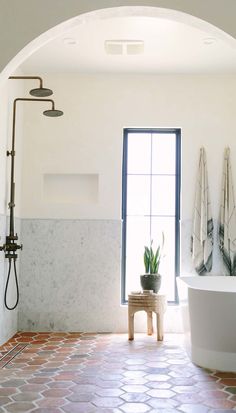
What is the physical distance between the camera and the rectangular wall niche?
5.84 m

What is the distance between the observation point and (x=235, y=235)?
18.2ft

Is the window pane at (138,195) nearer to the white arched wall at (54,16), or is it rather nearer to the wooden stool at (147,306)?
the wooden stool at (147,306)

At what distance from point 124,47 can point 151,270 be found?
94.2 inches

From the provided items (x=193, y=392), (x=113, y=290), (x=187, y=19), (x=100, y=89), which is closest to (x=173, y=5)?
(x=187, y=19)

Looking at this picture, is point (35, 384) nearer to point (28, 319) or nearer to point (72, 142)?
point (28, 319)

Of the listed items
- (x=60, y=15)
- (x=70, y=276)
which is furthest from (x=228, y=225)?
(x=60, y=15)

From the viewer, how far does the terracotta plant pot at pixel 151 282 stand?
5.40 metres

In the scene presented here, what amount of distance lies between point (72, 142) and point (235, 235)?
214cm

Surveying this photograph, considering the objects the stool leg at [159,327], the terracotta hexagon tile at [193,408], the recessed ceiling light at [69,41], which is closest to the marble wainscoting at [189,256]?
the stool leg at [159,327]

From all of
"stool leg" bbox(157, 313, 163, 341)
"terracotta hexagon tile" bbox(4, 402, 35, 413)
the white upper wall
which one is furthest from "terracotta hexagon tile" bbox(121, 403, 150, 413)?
the white upper wall

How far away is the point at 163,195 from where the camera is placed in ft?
19.2

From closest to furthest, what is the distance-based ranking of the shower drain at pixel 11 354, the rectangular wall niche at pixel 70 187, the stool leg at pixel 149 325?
the shower drain at pixel 11 354, the stool leg at pixel 149 325, the rectangular wall niche at pixel 70 187

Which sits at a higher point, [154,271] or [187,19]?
[187,19]

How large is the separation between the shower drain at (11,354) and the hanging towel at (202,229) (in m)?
2.08
